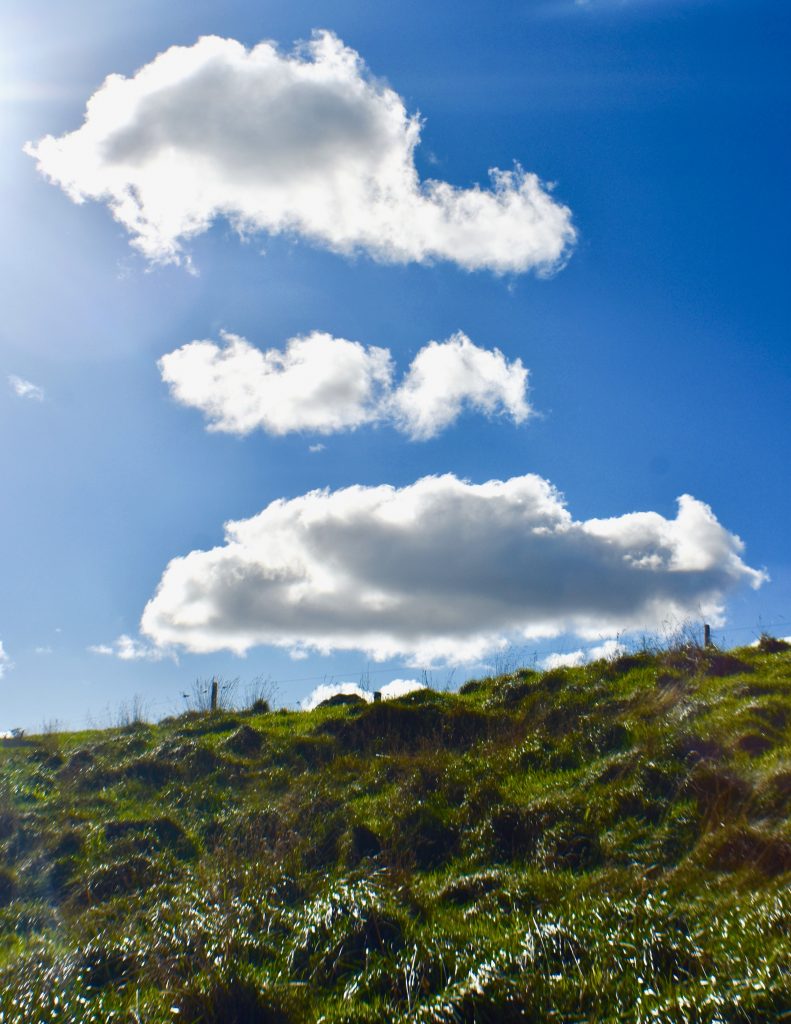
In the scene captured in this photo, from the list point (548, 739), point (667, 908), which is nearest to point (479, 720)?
point (548, 739)

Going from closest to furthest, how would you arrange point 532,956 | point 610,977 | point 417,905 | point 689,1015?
point 689,1015 < point 610,977 < point 532,956 < point 417,905

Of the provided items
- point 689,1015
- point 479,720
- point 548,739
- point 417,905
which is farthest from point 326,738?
point 689,1015

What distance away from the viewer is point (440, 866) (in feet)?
38.6

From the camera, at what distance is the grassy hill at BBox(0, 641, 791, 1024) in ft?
25.9

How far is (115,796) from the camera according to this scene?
55.0 ft

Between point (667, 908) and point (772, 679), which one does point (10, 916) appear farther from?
point (772, 679)

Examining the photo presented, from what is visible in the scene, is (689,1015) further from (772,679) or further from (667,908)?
(772,679)

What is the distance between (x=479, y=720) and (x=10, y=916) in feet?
29.9

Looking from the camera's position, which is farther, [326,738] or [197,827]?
[326,738]

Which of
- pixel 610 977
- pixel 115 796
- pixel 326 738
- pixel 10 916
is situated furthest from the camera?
pixel 326 738

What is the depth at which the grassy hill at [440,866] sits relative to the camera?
7.88 m

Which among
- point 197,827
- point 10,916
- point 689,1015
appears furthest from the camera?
point 197,827

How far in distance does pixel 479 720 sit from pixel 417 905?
795cm

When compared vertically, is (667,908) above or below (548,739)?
below
